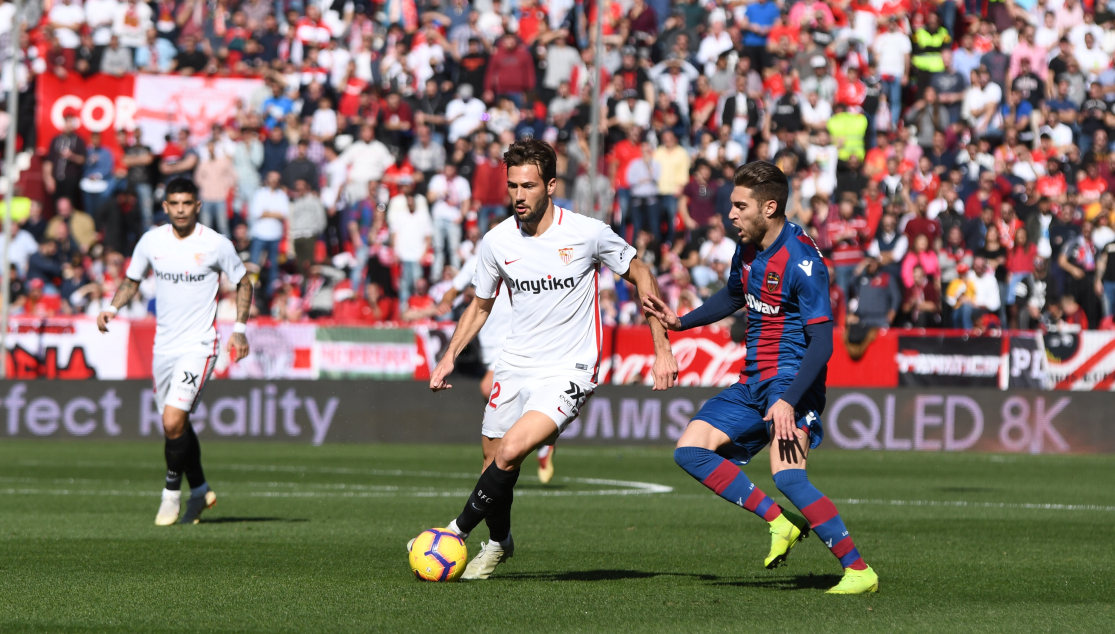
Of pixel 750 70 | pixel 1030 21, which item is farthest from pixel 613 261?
pixel 1030 21

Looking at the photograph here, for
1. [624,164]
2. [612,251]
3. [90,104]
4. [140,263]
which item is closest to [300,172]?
[90,104]

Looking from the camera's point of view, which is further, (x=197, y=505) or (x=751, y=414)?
(x=197, y=505)

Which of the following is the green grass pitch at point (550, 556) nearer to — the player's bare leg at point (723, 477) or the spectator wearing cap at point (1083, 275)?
the player's bare leg at point (723, 477)

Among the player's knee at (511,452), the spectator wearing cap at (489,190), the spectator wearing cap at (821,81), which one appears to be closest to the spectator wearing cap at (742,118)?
the spectator wearing cap at (821,81)

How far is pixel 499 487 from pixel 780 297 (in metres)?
1.72

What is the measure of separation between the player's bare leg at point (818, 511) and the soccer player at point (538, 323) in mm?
779

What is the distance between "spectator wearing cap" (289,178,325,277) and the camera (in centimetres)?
2388

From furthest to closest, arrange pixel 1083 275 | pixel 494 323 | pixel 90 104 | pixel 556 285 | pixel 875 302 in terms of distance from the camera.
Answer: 1. pixel 90 104
2. pixel 1083 275
3. pixel 875 302
4. pixel 494 323
5. pixel 556 285

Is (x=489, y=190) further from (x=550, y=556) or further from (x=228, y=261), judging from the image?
(x=550, y=556)

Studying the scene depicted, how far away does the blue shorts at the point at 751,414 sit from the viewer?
24.9 feet

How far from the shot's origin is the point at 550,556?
9211 millimetres

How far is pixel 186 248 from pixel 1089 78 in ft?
63.2

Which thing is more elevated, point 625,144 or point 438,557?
point 625,144

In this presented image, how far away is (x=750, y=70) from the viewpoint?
26.4 meters
